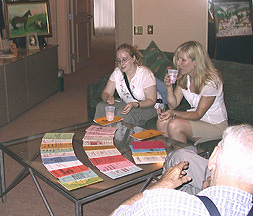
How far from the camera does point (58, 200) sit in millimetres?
2914

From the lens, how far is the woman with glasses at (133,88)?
137 inches

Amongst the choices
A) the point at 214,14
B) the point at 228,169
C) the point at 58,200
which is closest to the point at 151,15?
the point at 214,14

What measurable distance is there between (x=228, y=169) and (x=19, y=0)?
4.84 metres

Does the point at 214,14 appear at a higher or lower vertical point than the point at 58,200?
higher

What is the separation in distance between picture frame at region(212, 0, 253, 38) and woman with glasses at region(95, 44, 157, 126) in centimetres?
172

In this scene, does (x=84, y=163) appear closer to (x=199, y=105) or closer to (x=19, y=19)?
(x=199, y=105)

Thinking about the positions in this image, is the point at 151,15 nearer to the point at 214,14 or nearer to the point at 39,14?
the point at 214,14

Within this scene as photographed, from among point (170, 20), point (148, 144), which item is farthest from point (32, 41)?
point (148, 144)

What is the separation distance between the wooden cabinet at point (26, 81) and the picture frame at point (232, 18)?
7.93 feet

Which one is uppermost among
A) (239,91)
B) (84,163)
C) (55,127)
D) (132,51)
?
(132,51)

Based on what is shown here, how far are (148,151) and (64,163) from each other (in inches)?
22.2

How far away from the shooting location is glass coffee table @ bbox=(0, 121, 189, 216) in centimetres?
209

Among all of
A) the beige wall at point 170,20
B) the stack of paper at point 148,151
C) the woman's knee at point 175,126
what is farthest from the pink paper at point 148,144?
the beige wall at point 170,20

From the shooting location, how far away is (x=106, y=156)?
8.36 ft
